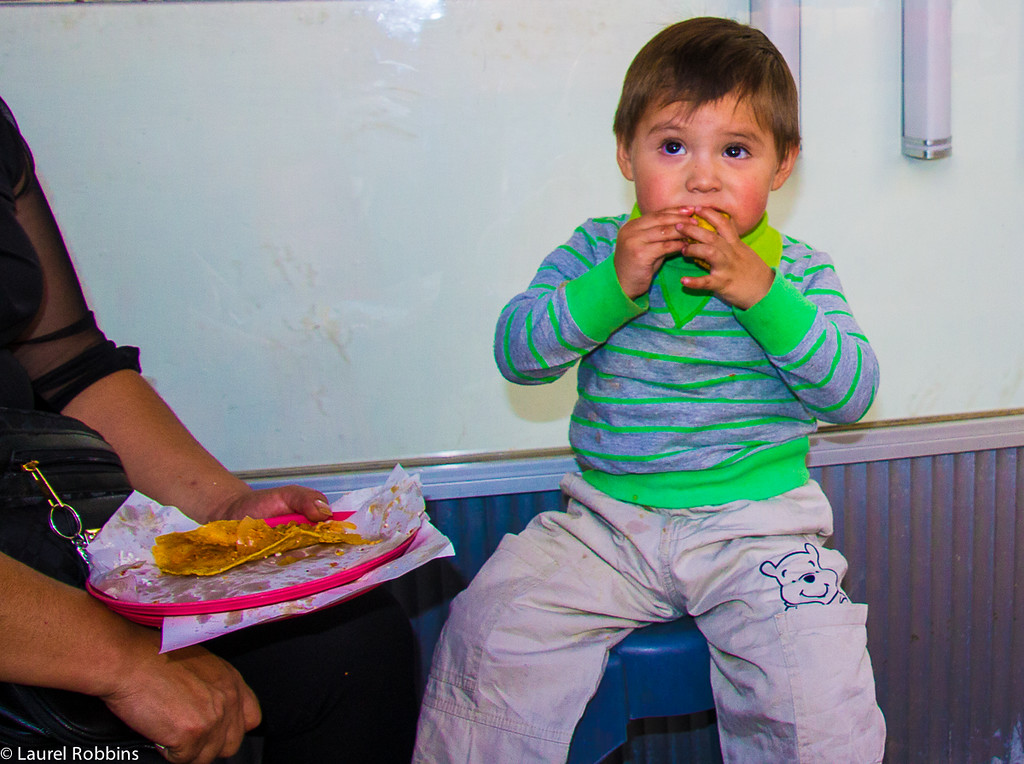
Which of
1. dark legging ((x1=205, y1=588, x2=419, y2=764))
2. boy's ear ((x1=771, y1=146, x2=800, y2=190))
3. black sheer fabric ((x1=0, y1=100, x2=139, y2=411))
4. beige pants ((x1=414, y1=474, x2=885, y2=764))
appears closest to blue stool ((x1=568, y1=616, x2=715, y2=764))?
beige pants ((x1=414, y1=474, x2=885, y2=764))

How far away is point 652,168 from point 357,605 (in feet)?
1.99

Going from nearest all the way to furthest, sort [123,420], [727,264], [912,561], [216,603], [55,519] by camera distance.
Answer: [216,603], [55,519], [727,264], [123,420], [912,561]

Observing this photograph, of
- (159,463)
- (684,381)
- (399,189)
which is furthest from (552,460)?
(159,463)

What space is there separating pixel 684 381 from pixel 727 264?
7.5 inches

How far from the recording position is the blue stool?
1018 mm

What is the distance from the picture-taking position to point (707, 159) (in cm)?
101

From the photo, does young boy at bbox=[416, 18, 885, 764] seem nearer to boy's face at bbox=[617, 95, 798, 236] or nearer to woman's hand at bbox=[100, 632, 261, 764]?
boy's face at bbox=[617, 95, 798, 236]

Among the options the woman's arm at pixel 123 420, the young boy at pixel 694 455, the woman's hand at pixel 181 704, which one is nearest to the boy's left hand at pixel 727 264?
the young boy at pixel 694 455

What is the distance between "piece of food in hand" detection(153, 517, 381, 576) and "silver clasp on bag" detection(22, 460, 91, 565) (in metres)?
0.07

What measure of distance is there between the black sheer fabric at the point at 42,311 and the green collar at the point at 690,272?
687 millimetres

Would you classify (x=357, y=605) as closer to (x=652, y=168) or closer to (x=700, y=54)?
(x=652, y=168)

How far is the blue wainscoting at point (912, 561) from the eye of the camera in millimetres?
1394

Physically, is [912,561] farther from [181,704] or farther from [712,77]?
[181,704]

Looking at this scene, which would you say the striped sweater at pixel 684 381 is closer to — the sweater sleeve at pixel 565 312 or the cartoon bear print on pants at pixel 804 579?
the sweater sleeve at pixel 565 312
